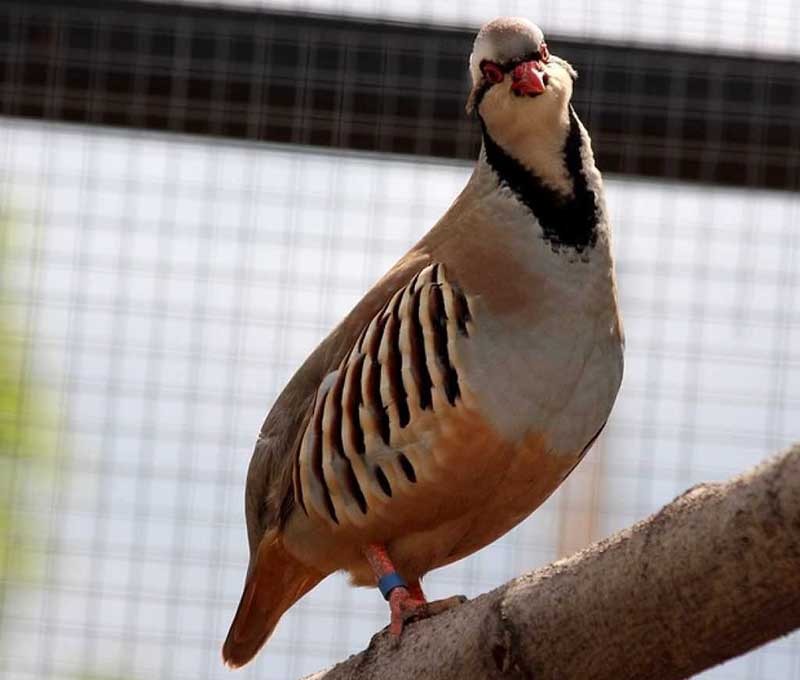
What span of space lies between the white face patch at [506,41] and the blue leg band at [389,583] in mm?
1310

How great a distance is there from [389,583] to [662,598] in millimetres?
1542

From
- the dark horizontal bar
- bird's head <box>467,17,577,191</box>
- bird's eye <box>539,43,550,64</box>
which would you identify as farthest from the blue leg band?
the dark horizontal bar

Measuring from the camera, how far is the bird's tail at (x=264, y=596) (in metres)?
4.37

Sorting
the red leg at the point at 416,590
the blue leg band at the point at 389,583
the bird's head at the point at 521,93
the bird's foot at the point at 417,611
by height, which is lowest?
the red leg at the point at 416,590

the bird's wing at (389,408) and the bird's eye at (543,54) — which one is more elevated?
the bird's eye at (543,54)

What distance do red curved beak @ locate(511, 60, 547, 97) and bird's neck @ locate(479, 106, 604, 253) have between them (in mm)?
126

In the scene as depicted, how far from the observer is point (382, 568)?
403 cm

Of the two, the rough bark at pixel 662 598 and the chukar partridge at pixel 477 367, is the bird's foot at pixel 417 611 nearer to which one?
the chukar partridge at pixel 477 367

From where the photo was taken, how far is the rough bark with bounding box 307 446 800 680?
2.33 metres

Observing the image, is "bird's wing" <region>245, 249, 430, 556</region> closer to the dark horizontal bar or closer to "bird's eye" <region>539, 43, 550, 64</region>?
"bird's eye" <region>539, 43, 550, 64</region>

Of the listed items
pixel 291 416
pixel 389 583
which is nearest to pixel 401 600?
pixel 389 583

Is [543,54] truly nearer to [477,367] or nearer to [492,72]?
[492,72]

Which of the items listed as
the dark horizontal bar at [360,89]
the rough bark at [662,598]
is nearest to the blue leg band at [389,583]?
the rough bark at [662,598]

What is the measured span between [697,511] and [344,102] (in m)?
3.18
